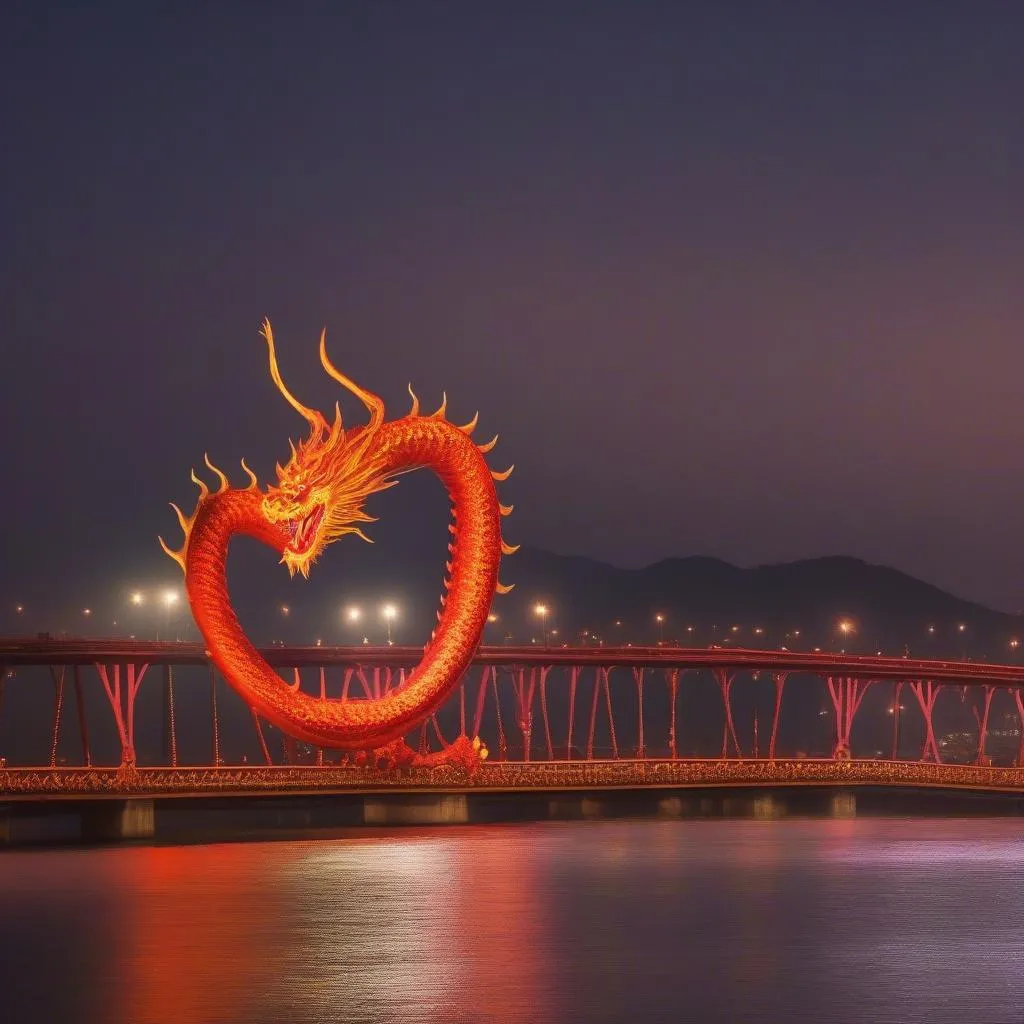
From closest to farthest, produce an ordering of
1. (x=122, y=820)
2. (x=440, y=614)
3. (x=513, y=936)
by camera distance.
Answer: (x=513, y=936) < (x=440, y=614) < (x=122, y=820)

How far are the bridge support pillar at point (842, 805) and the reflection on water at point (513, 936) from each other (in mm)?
31529

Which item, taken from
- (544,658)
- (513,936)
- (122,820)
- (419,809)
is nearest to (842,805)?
(544,658)

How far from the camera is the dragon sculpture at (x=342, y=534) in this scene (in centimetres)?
5781

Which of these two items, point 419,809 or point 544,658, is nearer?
point 419,809

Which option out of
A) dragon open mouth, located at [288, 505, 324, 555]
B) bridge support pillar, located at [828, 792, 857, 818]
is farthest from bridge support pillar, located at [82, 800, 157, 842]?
bridge support pillar, located at [828, 792, 857, 818]

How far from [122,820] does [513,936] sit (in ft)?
118

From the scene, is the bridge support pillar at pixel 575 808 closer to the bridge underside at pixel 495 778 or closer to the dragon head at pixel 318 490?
the bridge underside at pixel 495 778

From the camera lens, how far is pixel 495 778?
7438 centimetres

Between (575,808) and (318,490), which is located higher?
(318,490)

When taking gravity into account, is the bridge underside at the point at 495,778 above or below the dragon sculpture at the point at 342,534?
below

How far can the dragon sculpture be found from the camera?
5781 cm

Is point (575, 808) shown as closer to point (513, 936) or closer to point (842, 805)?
point (842, 805)

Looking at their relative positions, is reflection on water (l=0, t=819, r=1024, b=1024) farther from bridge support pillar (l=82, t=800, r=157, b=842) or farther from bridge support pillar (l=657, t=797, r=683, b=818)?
bridge support pillar (l=657, t=797, r=683, b=818)

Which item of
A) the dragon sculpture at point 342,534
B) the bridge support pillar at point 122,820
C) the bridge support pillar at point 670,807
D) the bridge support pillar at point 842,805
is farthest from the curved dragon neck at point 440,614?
the bridge support pillar at point 842,805
